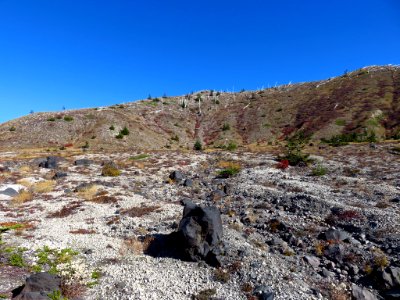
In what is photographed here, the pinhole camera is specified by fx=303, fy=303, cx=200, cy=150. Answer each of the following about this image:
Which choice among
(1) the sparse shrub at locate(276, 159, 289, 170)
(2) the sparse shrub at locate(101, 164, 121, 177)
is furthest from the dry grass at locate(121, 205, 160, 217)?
(1) the sparse shrub at locate(276, 159, 289, 170)

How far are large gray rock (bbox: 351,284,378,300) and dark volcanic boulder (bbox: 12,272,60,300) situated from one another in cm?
1034

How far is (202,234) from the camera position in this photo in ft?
45.2

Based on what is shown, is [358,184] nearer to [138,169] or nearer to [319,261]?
[319,261]

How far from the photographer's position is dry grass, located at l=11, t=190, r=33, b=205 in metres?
21.9

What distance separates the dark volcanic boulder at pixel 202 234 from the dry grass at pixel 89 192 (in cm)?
1127

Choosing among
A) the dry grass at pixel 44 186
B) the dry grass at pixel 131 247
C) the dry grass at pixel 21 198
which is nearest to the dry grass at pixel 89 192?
the dry grass at pixel 44 186

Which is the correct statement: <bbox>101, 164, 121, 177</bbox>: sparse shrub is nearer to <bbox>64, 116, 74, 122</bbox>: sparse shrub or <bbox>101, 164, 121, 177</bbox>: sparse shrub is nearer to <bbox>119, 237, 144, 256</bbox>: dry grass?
<bbox>119, 237, 144, 256</bbox>: dry grass

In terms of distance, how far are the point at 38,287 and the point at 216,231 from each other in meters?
7.28

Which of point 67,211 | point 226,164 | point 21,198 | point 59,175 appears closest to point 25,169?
point 59,175

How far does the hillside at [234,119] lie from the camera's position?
64250mm

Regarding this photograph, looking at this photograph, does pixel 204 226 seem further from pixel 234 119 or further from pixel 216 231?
pixel 234 119

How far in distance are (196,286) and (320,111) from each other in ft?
247

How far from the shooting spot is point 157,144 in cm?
6656

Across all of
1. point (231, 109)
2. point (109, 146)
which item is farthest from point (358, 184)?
point (231, 109)
